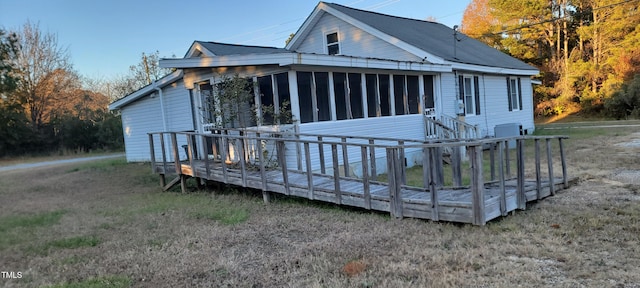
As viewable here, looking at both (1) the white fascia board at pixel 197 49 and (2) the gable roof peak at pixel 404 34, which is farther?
(2) the gable roof peak at pixel 404 34

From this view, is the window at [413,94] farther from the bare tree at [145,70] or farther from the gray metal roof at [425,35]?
the bare tree at [145,70]

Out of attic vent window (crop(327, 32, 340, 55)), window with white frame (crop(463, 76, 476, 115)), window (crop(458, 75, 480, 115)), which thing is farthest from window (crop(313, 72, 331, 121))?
window with white frame (crop(463, 76, 476, 115))

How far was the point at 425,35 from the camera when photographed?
51.6ft

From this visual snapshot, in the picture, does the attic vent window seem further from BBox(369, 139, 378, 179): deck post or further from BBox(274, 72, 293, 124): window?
BBox(369, 139, 378, 179): deck post

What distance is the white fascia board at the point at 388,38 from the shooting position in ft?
37.9

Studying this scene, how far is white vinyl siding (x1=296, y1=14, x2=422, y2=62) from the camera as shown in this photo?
501 inches

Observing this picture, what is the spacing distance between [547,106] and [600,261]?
29.5 m

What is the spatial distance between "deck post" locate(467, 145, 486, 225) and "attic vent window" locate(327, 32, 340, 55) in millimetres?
10245

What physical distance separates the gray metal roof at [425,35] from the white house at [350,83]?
0.09 meters

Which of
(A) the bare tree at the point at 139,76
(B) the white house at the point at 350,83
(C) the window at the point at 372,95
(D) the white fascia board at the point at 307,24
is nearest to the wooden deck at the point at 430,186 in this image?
(B) the white house at the point at 350,83

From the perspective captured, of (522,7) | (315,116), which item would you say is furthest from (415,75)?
(522,7)

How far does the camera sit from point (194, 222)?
5.50 m

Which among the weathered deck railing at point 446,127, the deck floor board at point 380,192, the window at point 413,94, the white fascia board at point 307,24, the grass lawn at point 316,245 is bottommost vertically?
the grass lawn at point 316,245

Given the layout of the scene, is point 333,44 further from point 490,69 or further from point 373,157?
point 373,157
